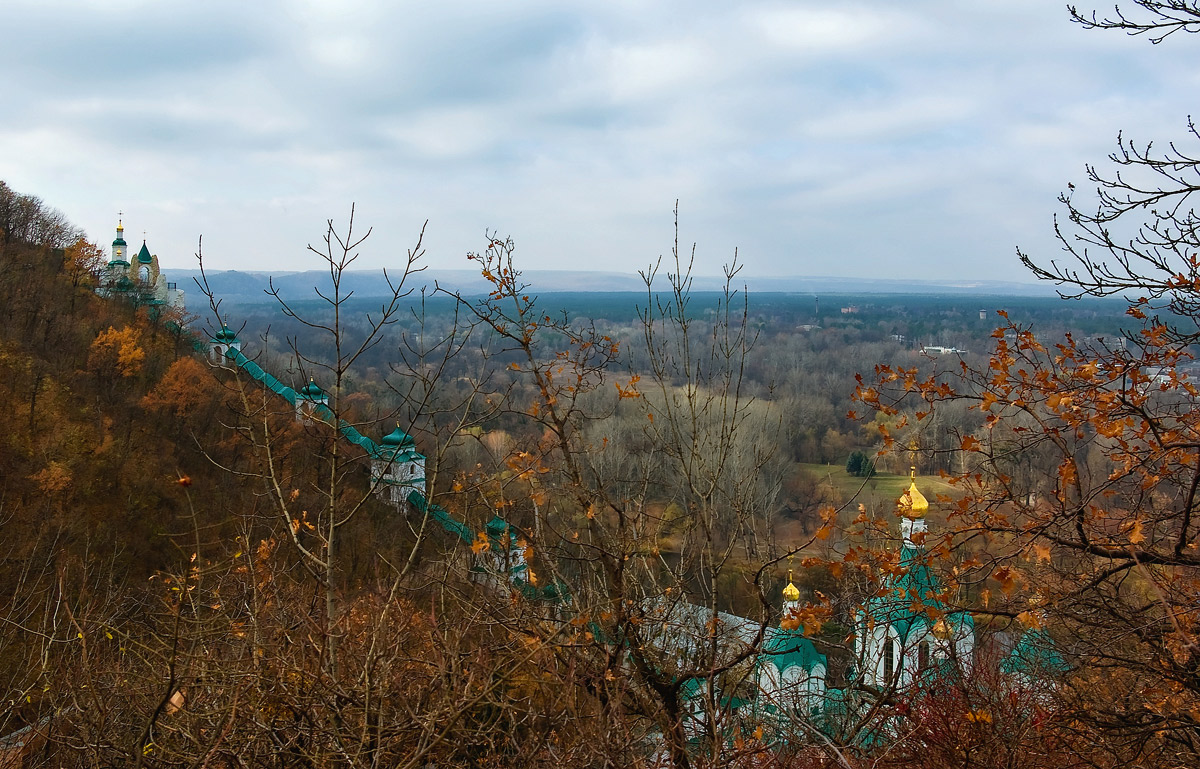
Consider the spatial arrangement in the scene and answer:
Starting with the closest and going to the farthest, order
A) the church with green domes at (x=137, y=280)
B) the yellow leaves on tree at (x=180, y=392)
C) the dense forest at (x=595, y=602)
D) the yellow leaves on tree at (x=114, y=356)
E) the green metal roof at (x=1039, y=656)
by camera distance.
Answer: the dense forest at (x=595, y=602) → the green metal roof at (x=1039, y=656) → the yellow leaves on tree at (x=180, y=392) → the yellow leaves on tree at (x=114, y=356) → the church with green domes at (x=137, y=280)

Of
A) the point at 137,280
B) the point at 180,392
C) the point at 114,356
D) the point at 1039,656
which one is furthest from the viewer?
the point at 137,280

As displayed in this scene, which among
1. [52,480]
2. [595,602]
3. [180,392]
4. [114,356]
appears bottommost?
[52,480]

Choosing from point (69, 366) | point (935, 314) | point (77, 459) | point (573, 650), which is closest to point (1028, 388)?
point (573, 650)

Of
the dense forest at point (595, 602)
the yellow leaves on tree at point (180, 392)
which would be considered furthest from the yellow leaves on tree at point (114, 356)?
the dense forest at point (595, 602)

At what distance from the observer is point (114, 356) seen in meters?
34.0

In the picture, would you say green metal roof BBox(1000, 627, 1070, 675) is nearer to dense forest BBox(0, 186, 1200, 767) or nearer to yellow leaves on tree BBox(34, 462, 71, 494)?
dense forest BBox(0, 186, 1200, 767)

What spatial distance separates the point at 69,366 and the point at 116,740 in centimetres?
3335

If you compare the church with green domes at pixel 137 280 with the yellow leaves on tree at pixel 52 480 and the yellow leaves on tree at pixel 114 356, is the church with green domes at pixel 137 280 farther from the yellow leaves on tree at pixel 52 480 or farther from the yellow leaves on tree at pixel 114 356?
the yellow leaves on tree at pixel 52 480

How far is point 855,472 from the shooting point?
137ft

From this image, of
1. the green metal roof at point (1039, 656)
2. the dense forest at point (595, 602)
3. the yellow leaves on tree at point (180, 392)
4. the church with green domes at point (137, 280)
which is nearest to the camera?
the dense forest at point (595, 602)

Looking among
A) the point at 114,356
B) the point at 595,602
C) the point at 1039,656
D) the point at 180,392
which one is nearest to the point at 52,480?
the point at 180,392

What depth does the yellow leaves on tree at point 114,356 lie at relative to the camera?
33.5 metres

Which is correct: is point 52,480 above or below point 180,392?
below

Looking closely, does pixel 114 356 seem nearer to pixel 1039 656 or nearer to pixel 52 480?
pixel 52 480
